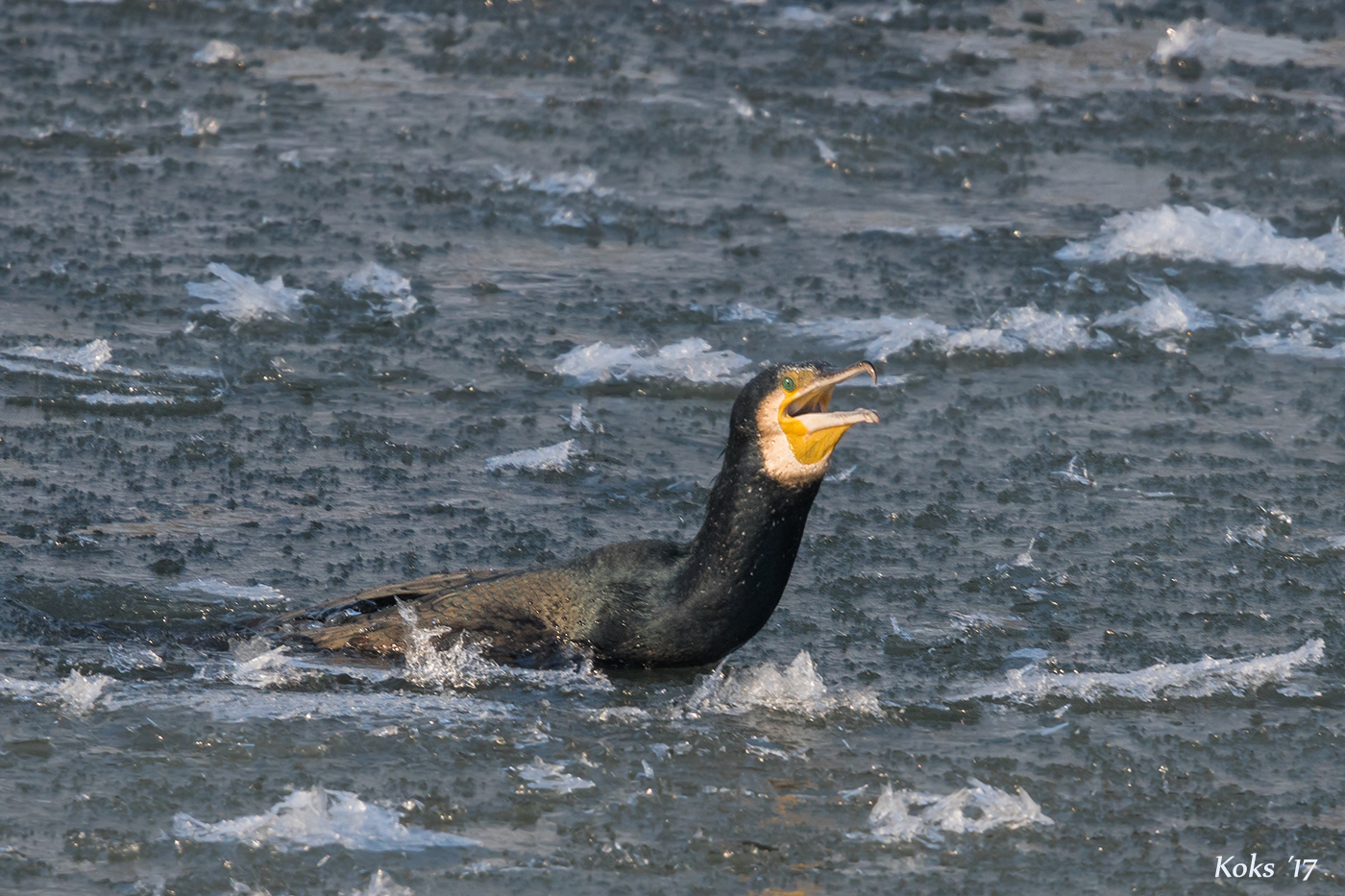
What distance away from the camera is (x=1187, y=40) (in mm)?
11984

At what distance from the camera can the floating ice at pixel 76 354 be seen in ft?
23.0

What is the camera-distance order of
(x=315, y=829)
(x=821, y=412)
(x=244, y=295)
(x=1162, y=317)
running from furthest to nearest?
(x=1162, y=317) → (x=244, y=295) → (x=821, y=412) → (x=315, y=829)

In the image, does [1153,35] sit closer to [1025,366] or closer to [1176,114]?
[1176,114]

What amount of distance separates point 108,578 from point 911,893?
2.80m

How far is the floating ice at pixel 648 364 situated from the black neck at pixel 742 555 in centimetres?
257

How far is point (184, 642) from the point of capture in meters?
5.01

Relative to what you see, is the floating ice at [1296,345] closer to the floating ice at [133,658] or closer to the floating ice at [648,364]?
the floating ice at [648,364]

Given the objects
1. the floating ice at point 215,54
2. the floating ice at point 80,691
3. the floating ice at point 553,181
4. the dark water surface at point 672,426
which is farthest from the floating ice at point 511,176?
the floating ice at point 80,691

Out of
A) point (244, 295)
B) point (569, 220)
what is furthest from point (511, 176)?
point (244, 295)

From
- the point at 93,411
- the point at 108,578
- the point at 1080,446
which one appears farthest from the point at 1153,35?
the point at 108,578

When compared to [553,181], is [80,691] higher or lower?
lower

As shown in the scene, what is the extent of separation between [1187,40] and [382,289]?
6.64 m

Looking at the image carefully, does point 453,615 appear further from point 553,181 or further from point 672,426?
point 553,181

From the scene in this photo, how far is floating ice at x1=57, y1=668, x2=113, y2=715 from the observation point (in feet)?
14.9
